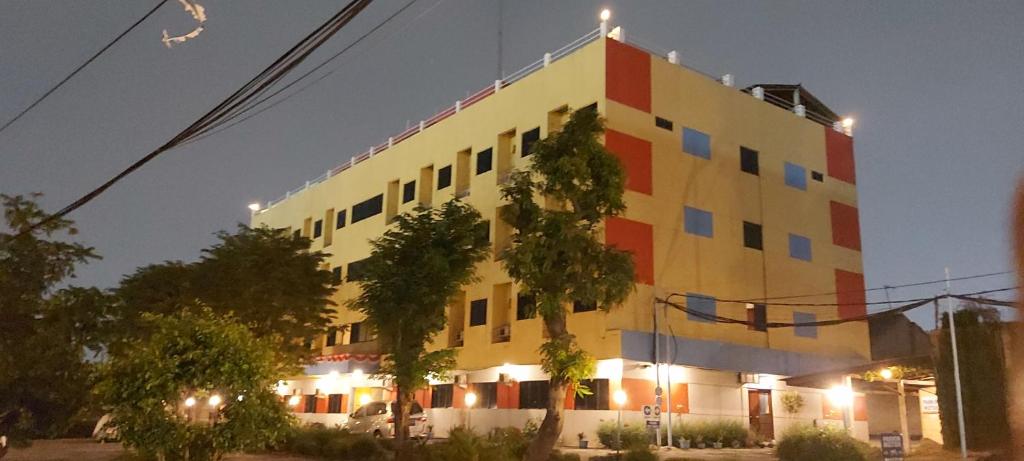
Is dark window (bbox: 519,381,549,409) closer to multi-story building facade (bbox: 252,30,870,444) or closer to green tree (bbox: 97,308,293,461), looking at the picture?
multi-story building facade (bbox: 252,30,870,444)

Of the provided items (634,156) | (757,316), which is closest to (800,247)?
(757,316)

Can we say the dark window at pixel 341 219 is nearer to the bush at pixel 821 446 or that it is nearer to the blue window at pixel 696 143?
the blue window at pixel 696 143

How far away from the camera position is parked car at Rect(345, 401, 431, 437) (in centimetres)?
2947

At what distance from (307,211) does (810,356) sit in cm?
3094

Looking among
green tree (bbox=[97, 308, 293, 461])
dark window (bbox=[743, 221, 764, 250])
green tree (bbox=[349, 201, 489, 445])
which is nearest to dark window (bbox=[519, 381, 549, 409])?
green tree (bbox=[349, 201, 489, 445])

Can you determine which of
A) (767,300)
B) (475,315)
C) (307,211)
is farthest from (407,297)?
(307,211)

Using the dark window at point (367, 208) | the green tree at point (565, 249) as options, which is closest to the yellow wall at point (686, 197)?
the dark window at point (367, 208)

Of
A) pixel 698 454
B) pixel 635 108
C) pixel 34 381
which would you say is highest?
pixel 635 108

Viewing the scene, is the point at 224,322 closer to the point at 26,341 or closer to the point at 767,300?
the point at 26,341

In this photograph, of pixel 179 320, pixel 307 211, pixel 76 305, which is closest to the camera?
pixel 179 320

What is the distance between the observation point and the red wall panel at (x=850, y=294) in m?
35.5

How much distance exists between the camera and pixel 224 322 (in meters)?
15.7

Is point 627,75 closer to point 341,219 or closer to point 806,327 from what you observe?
point 806,327

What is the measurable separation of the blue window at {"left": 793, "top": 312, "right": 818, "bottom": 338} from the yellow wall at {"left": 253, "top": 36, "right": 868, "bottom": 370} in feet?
1.11
